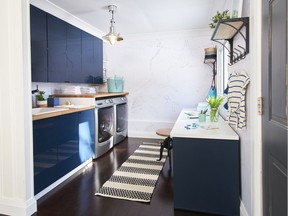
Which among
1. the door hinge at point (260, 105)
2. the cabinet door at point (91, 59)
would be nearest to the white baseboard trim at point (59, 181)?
the cabinet door at point (91, 59)

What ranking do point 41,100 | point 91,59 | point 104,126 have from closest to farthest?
point 41,100
point 104,126
point 91,59

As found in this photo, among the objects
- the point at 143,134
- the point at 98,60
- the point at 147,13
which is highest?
the point at 147,13

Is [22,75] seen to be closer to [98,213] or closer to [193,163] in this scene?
[98,213]

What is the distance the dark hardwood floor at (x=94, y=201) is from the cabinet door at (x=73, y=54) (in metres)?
1.50

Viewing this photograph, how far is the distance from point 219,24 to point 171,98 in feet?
9.42

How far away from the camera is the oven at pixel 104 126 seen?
3.22 metres

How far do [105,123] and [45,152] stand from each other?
148 cm

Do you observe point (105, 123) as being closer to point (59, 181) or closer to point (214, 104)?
point (59, 181)

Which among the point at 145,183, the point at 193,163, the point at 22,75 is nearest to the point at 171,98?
the point at 145,183

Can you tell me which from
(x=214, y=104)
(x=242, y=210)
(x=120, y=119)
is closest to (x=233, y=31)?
(x=214, y=104)

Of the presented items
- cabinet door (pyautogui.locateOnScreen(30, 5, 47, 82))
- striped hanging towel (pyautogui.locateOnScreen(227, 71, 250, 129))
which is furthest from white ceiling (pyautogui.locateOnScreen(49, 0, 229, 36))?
striped hanging towel (pyautogui.locateOnScreen(227, 71, 250, 129))

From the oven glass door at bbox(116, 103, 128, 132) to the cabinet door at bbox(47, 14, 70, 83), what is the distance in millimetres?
1282

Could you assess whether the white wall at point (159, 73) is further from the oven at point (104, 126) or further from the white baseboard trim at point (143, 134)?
the oven at point (104, 126)

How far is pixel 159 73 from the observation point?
450cm
